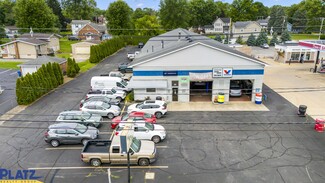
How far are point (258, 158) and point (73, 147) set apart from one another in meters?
12.8

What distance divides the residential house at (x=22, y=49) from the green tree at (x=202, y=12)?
72830mm

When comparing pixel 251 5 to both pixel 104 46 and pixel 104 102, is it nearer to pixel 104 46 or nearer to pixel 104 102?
pixel 104 46

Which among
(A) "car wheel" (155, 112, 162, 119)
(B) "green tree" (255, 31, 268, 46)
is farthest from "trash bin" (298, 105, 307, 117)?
(B) "green tree" (255, 31, 268, 46)

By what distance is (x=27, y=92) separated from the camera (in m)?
25.7

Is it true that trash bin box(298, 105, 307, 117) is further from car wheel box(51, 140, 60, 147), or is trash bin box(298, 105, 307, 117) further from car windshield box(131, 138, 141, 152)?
car wheel box(51, 140, 60, 147)

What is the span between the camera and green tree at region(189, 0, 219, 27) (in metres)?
109

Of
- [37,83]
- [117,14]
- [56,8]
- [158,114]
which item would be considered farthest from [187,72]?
[56,8]

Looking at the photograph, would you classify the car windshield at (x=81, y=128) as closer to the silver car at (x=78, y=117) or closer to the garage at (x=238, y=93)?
the silver car at (x=78, y=117)

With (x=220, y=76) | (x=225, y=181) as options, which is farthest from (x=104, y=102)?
(x=225, y=181)

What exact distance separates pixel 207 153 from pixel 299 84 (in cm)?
2343

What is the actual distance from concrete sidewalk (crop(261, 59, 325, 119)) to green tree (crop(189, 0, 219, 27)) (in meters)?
66.3

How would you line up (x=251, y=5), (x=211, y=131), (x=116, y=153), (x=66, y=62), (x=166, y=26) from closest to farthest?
(x=116, y=153)
(x=211, y=131)
(x=66, y=62)
(x=166, y=26)
(x=251, y=5)

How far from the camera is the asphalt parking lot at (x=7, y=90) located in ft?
84.4

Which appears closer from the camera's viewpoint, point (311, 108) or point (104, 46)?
point (311, 108)
